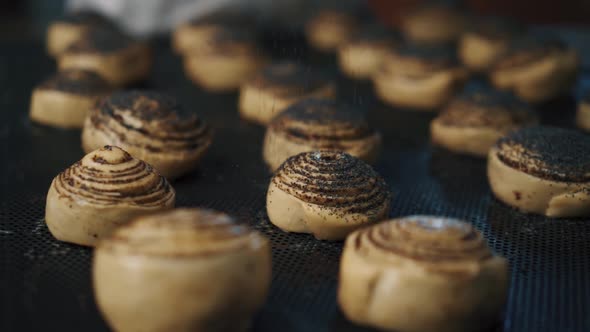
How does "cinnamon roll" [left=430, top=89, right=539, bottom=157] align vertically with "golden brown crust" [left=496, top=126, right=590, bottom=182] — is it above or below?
below

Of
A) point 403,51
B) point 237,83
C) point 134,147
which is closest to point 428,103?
point 403,51

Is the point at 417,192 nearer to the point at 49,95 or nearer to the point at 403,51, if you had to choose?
the point at 403,51

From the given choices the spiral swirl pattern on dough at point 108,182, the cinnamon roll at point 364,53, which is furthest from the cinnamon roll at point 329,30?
the spiral swirl pattern on dough at point 108,182

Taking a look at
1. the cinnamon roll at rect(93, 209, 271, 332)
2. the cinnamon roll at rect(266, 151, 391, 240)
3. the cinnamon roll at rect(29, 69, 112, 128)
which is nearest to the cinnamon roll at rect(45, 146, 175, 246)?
the cinnamon roll at rect(266, 151, 391, 240)

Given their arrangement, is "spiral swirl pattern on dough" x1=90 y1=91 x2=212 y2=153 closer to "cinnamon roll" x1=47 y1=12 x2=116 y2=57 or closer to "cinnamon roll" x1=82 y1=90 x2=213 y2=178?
"cinnamon roll" x1=82 y1=90 x2=213 y2=178

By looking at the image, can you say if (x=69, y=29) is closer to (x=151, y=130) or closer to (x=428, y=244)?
(x=151, y=130)

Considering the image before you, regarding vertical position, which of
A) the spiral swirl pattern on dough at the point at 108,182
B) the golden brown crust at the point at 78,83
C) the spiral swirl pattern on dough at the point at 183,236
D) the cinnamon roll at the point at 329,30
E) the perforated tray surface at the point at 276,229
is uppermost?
the spiral swirl pattern on dough at the point at 183,236

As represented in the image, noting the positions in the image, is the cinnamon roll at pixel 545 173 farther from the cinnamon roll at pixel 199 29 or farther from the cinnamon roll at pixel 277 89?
the cinnamon roll at pixel 199 29
